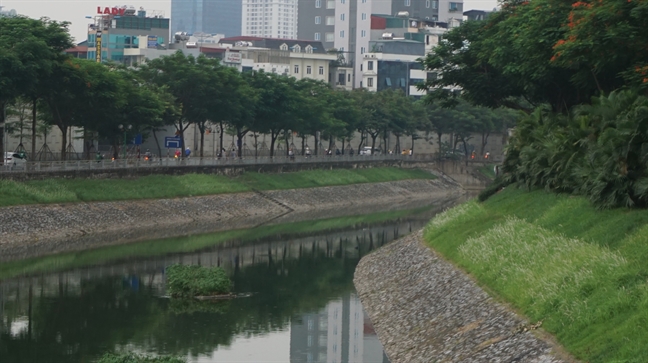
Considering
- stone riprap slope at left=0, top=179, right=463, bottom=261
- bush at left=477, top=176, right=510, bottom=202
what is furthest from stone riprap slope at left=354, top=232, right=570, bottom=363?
stone riprap slope at left=0, top=179, right=463, bottom=261

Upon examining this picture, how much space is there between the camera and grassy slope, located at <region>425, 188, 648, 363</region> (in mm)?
25109

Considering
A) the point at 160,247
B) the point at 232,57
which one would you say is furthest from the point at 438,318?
the point at 232,57

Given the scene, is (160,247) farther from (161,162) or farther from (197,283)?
(161,162)

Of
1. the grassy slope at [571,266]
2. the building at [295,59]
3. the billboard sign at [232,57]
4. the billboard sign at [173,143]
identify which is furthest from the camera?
the building at [295,59]

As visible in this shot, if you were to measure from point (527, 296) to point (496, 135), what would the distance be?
496ft

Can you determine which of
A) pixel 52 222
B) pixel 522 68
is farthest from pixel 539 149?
pixel 52 222

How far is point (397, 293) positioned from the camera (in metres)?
44.1

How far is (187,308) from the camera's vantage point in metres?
44.3

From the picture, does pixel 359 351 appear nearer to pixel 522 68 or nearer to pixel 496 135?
pixel 522 68

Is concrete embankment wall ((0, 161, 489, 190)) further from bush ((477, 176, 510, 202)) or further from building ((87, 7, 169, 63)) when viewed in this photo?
building ((87, 7, 169, 63))

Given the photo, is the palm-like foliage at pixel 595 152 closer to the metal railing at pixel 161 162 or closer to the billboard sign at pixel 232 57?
the metal railing at pixel 161 162

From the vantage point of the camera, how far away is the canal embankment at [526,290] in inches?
1029

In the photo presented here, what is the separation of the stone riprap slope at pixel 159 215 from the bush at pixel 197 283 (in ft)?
43.8

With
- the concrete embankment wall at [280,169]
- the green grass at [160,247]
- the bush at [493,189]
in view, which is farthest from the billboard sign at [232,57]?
the bush at [493,189]
